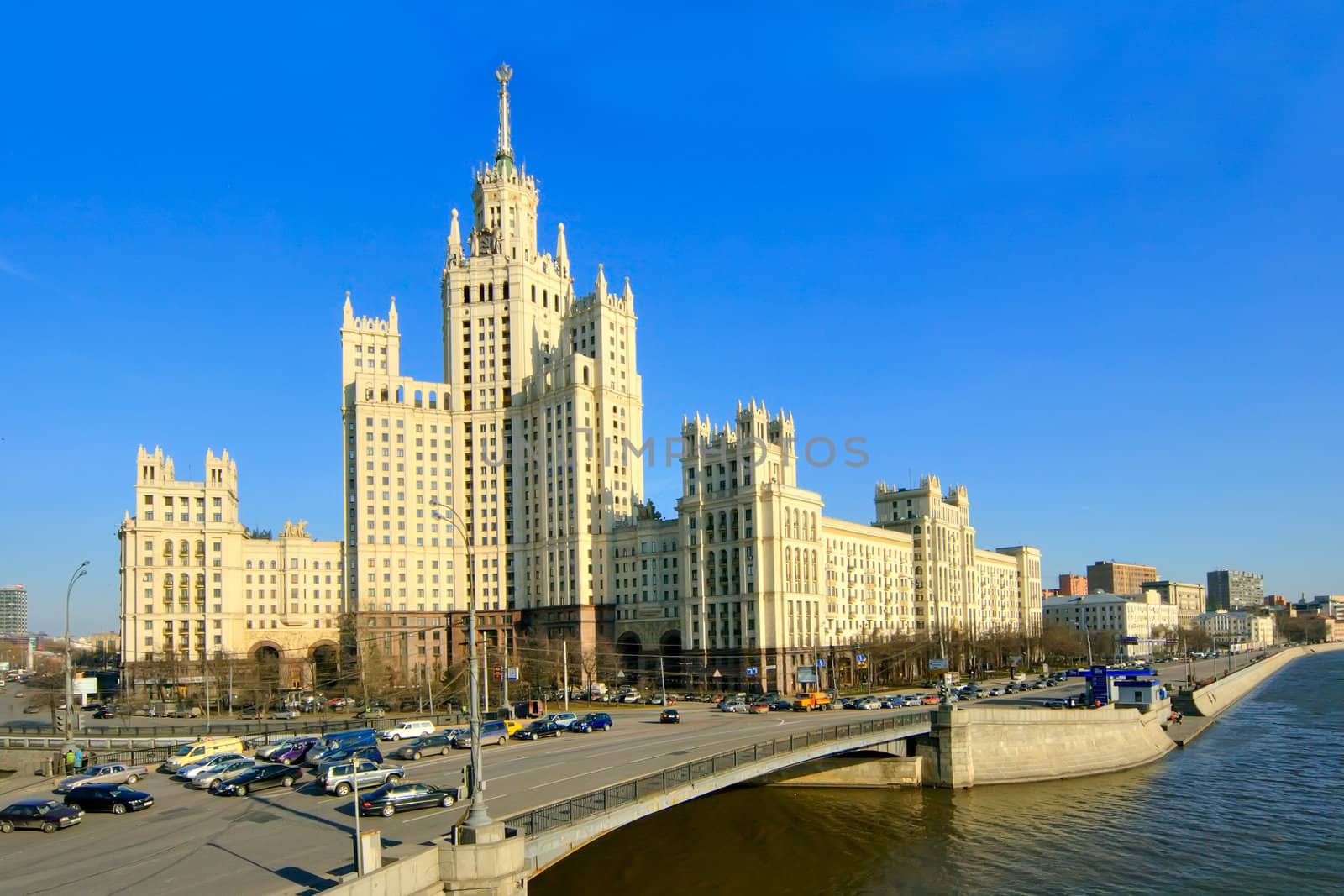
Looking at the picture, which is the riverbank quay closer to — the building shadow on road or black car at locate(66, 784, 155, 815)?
the building shadow on road

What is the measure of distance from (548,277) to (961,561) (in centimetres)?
9204

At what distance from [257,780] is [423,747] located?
10541 millimetres

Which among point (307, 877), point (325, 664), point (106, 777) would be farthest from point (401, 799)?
point (325, 664)

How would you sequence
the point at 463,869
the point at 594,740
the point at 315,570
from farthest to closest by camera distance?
the point at 315,570 < the point at 594,740 < the point at 463,869

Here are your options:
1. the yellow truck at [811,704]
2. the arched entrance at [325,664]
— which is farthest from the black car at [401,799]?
the arched entrance at [325,664]

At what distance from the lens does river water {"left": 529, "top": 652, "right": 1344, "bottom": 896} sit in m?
49.2

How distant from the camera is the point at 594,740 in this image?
2648 inches

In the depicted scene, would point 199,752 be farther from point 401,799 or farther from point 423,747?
point 401,799

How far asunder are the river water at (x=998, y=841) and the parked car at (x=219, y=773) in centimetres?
1588

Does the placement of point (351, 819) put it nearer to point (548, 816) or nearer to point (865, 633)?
point (548, 816)

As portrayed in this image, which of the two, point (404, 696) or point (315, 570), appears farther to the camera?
point (315, 570)

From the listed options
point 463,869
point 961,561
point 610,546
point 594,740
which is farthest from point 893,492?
point 463,869

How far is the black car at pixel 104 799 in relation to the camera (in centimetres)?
4531

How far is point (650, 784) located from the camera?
4541 cm
